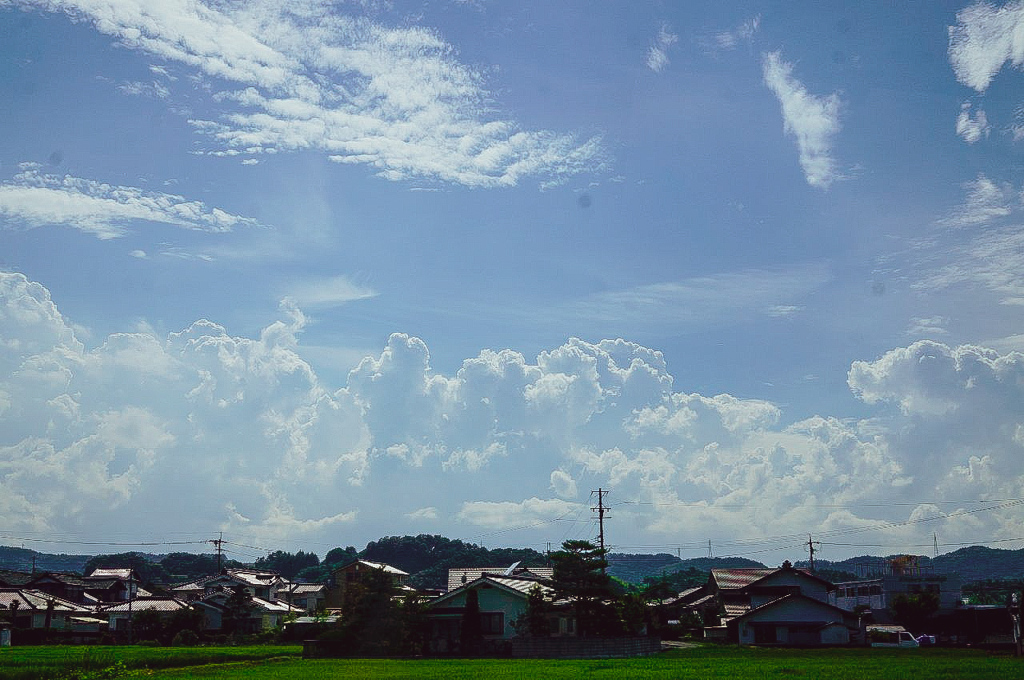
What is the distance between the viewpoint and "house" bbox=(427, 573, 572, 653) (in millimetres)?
55781

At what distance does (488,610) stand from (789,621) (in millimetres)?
21309

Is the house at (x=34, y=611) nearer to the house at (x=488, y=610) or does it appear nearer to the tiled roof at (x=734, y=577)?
the house at (x=488, y=610)

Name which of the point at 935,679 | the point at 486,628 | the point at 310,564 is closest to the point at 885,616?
the point at 486,628

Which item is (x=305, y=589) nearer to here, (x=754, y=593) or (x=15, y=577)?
(x=15, y=577)

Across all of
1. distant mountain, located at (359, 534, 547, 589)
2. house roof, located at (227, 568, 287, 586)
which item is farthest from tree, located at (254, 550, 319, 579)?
house roof, located at (227, 568, 287, 586)

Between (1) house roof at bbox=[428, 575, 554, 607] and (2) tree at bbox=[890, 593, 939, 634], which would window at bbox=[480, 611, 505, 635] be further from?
(2) tree at bbox=[890, 593, 939, 634]

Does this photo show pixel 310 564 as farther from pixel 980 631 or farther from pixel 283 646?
pixel 980 631

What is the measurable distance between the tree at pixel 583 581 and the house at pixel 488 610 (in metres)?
5.23

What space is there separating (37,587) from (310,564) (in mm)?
94840

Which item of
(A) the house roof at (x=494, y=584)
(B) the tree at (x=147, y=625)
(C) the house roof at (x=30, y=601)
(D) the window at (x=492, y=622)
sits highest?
(A) the house roof at (x=494, y=584)

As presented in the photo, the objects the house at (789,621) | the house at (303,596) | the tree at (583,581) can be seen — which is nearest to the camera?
A: the tree at (583,581)

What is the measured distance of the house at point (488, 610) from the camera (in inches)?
2196

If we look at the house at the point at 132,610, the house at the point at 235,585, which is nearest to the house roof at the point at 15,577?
the house at the point at 235,585

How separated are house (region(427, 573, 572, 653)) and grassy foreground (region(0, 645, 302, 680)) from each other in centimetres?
885
